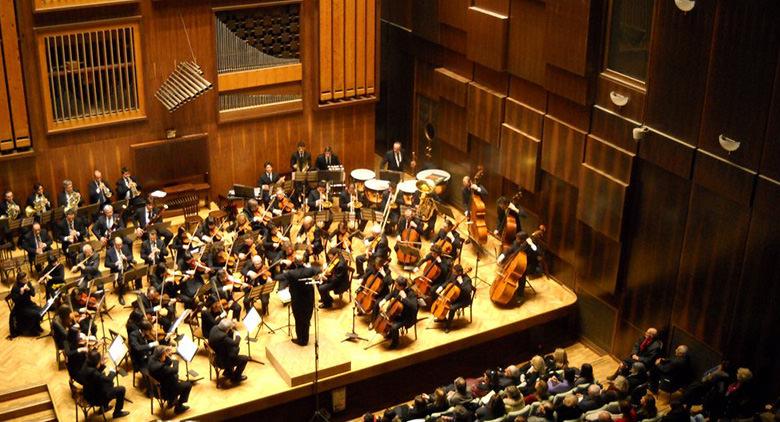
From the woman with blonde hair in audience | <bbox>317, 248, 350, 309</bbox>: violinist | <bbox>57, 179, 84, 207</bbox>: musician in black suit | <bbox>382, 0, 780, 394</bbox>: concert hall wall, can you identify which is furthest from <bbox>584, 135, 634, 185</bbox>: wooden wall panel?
<bbox>57, 179, 84, 207</bbox>: musician in black suit

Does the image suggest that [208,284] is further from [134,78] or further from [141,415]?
[134,78]

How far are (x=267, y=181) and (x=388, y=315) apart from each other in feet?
14.5

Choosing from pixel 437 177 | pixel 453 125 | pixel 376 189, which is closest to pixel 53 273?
pixel 376 189

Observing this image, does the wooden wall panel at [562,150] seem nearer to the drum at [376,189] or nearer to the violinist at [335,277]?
the drum at [376,189]

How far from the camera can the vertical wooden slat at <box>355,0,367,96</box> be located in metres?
16.5

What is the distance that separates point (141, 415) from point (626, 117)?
7.04 metres

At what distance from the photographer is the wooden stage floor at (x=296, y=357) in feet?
37.6

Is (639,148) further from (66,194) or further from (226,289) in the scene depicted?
(66,194)

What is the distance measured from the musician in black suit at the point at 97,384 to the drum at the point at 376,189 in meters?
5.93

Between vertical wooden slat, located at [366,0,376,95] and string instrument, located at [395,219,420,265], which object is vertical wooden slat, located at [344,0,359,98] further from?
string instrument, located at [395,219,420,265]

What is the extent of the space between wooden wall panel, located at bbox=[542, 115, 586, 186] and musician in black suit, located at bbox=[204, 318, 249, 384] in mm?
5190

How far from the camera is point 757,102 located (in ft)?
34.4

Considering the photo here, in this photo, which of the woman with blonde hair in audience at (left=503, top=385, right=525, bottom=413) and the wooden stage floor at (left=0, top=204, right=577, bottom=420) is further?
the wooden stage floor at (left=0, top=204, right=577, bottom=420)

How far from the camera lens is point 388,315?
1238 cm
